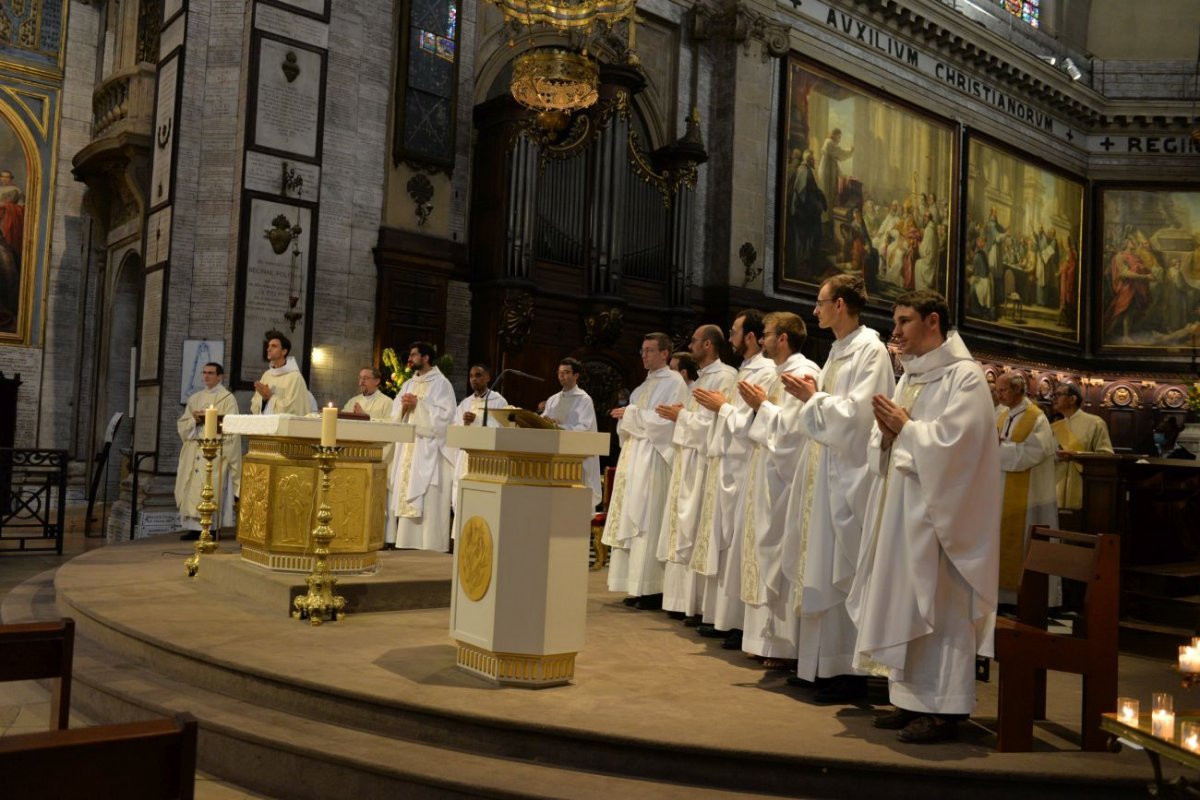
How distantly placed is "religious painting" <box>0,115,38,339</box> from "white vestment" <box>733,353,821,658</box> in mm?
13404

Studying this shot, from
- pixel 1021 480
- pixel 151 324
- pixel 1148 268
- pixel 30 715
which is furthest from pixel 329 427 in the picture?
pixel 1148 268

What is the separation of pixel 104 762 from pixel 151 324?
10.2m

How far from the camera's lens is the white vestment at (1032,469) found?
7.82 metres

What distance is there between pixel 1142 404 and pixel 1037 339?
3.41 metres

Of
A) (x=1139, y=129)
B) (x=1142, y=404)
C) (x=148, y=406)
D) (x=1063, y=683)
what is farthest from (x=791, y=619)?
(x=1139, y=129)

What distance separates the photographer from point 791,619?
197 inches

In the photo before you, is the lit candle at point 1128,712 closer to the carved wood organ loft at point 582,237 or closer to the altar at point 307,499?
the altar at point 307,499

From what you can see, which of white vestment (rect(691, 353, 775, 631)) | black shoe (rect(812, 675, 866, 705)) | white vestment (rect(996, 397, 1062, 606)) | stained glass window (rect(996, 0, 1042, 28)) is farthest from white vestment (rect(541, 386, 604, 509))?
stained glass window (rect(996, 0, 1042, 28))

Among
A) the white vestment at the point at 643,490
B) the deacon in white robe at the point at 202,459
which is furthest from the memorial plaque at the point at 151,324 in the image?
the white vestment at the point at 643,490

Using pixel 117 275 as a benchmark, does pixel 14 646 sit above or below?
below

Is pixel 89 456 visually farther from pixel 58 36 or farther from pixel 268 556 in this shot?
pixel 268 556

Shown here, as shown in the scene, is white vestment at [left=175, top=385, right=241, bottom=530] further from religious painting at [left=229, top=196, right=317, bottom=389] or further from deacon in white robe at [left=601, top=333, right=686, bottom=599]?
deacon in white robe at [left=601, top=333, right=686, bottom=599]

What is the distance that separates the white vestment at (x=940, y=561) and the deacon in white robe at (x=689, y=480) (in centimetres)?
200

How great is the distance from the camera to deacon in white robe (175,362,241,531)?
970 cm
